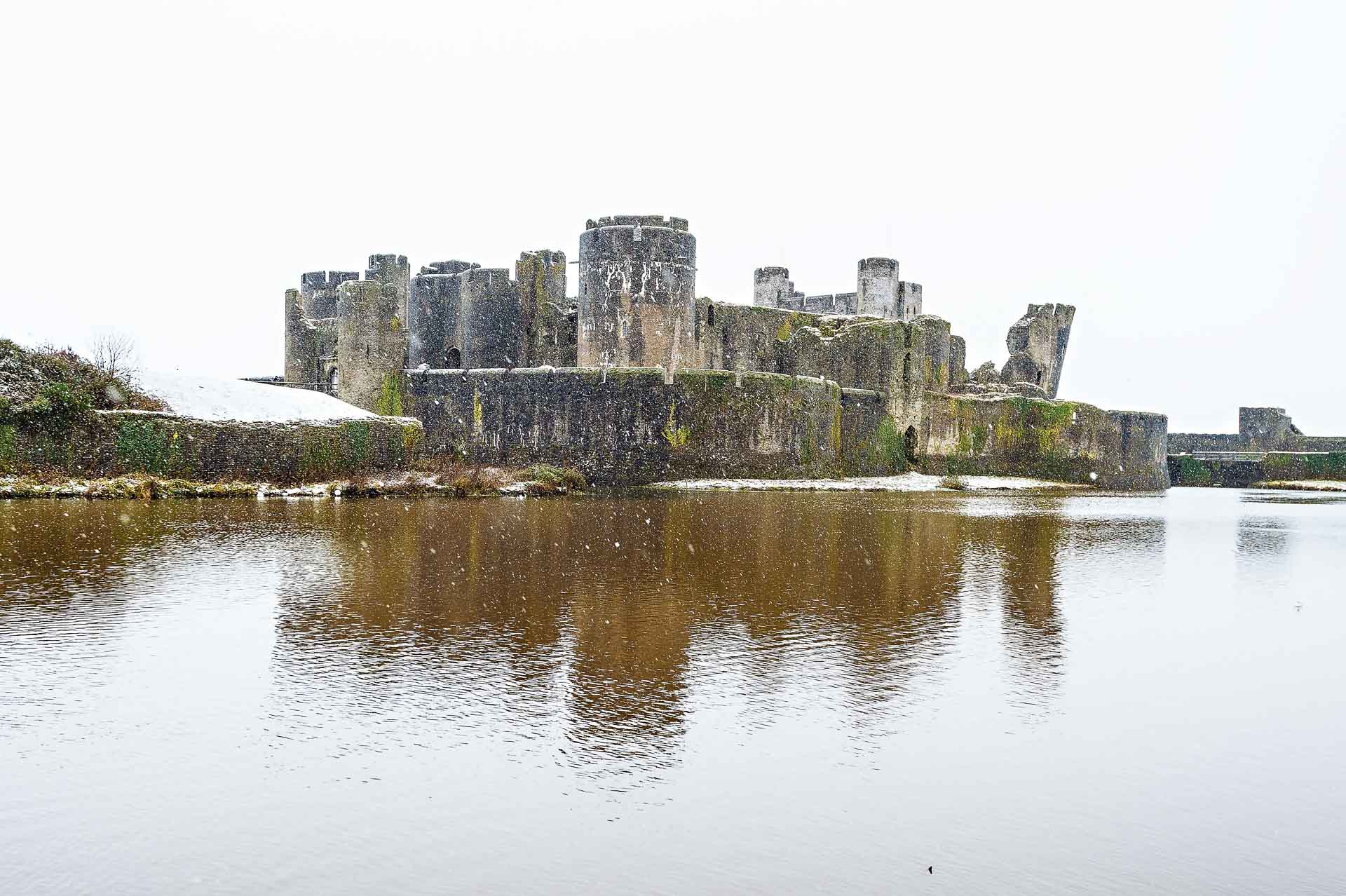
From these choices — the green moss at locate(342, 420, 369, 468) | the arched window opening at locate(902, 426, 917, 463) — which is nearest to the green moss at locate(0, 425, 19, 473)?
the green moss at locate(342, 420, 369, 468)

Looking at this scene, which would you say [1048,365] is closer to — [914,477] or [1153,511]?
[914,477]

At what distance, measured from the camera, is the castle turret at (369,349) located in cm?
2942

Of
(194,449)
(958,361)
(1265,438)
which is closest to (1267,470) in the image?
(1265,438)

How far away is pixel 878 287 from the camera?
43.5 metres

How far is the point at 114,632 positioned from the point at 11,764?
2455 millimetres

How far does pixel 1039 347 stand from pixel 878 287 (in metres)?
6.15

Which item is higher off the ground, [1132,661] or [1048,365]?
[1048,365]

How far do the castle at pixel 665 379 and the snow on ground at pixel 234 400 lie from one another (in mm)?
4932

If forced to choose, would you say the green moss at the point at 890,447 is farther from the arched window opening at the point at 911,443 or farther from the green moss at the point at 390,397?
the green moss at the point at 390,397

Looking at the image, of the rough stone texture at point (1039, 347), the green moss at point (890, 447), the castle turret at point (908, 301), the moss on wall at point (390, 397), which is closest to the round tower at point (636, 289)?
the moss on wall at point (390, 397)

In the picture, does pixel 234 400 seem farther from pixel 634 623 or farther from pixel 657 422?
pixel 634 623

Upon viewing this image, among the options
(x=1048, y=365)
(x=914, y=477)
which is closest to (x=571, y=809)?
(x=914, y=477)

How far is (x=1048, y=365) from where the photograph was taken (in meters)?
41.3

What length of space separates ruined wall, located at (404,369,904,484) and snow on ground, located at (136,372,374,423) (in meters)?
4.20
